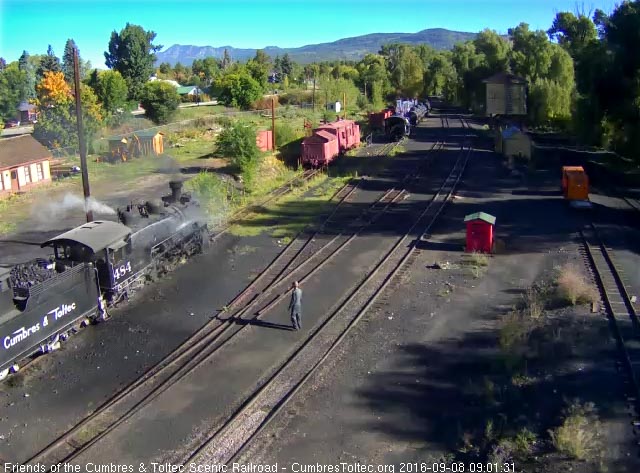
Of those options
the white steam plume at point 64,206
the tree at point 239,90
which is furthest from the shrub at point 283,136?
the tree at point 239,90

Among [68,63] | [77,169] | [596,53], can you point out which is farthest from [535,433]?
[68,63]

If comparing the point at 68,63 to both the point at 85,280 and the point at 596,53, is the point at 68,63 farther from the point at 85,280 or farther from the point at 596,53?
the point at 85,280

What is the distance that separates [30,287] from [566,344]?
11.2 m

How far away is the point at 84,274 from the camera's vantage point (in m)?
13.5

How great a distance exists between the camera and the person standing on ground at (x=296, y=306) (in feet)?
45.0

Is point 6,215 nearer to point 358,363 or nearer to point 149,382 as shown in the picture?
point 149,382

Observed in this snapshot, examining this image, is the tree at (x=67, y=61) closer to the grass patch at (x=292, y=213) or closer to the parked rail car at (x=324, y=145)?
the parked rail car at (x=324, y=145)

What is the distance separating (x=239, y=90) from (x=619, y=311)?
197 feet

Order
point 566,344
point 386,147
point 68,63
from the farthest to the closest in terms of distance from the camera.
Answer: point 68,63, point 386,147, point 566,344

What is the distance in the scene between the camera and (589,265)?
18.2 metres

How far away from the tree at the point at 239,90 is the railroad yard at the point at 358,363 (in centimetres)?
5045

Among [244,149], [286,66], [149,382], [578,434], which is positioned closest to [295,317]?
[149,382]

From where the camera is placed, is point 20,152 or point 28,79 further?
point 28,79

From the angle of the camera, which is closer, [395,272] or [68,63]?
[395,272]
